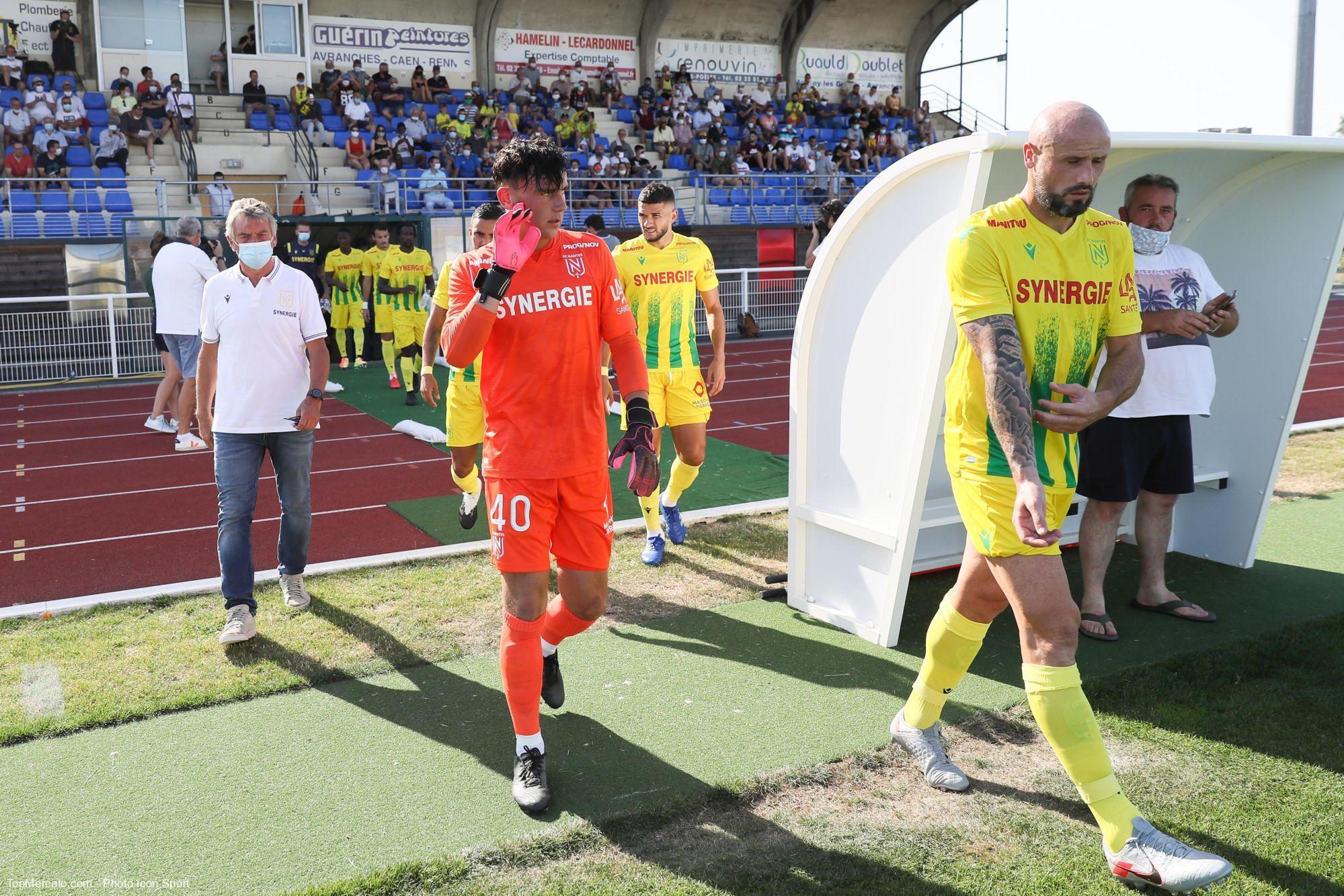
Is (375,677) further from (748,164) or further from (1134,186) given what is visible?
(748,164)

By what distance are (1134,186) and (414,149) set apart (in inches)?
835

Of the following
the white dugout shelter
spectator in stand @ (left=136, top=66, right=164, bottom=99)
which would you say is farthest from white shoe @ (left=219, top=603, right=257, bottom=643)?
spectator in stand @ (left=136, top=66, right=164, bottom=99)

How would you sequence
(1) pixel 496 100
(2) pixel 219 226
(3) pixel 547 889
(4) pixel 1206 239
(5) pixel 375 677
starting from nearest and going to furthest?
(3) pixel 547 889 → (5) pixel 375 677 → (4) pixel 1206 239 → (2) pixel 219 226 → (1) pixel 496 100

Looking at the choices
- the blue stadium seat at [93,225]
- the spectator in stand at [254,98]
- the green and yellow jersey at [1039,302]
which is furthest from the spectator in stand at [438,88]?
the green and yellow jersey at [1039,302]

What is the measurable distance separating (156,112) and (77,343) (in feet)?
30.2

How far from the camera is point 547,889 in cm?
309

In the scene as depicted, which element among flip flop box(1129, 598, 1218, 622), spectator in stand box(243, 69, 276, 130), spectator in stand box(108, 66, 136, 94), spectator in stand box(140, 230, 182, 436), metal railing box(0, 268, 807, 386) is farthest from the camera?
spectator in stand box(243, 69, 276, 130)

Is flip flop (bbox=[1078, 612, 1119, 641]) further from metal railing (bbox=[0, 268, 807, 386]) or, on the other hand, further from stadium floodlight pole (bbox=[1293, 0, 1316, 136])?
metal railing (bbox=[0, 268, 807, 386])

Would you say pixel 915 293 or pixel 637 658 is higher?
pixel 915 293

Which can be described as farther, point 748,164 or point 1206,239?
point 748,164

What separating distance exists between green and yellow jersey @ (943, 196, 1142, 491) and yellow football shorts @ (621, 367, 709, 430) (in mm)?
3192

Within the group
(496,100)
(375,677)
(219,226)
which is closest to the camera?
(375,677)

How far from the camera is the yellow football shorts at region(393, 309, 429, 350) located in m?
13.7

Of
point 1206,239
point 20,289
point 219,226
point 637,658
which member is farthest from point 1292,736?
point 20,289
